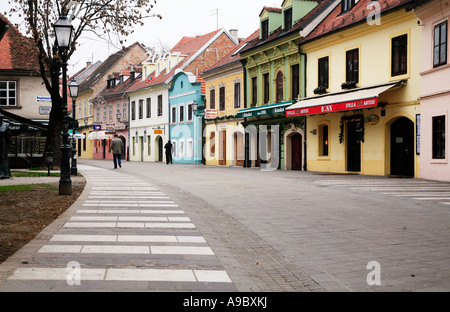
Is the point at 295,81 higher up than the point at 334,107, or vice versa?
the point at 295,81

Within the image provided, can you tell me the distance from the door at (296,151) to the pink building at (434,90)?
9.96 metres

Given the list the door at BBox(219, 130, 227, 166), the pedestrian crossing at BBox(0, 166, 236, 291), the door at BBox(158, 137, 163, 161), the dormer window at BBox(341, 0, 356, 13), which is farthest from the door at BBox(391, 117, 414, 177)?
the door at BBox(158, 137, 163, 161)

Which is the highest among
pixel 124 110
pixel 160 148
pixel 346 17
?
pixel 346 17

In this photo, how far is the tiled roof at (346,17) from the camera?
76.1 ft

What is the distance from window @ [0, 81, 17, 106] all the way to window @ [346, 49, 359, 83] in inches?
899

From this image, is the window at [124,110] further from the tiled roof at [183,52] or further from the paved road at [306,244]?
the paved road at [306,244]

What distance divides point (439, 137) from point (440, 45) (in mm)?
3399

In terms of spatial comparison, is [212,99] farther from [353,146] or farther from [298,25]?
[353,146]

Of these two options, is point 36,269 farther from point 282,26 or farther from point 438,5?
point 282,26

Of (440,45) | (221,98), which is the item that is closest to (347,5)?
(440,45)

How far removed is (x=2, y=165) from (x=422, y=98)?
641 inches

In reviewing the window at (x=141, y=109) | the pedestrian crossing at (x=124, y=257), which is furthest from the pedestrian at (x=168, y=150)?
the pedestrian crossing at (x=124, y=257)

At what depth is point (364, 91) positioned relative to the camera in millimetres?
23672

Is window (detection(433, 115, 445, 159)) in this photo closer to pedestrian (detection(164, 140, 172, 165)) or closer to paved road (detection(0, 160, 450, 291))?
paved road (detection(0, 160, 450, 291))
